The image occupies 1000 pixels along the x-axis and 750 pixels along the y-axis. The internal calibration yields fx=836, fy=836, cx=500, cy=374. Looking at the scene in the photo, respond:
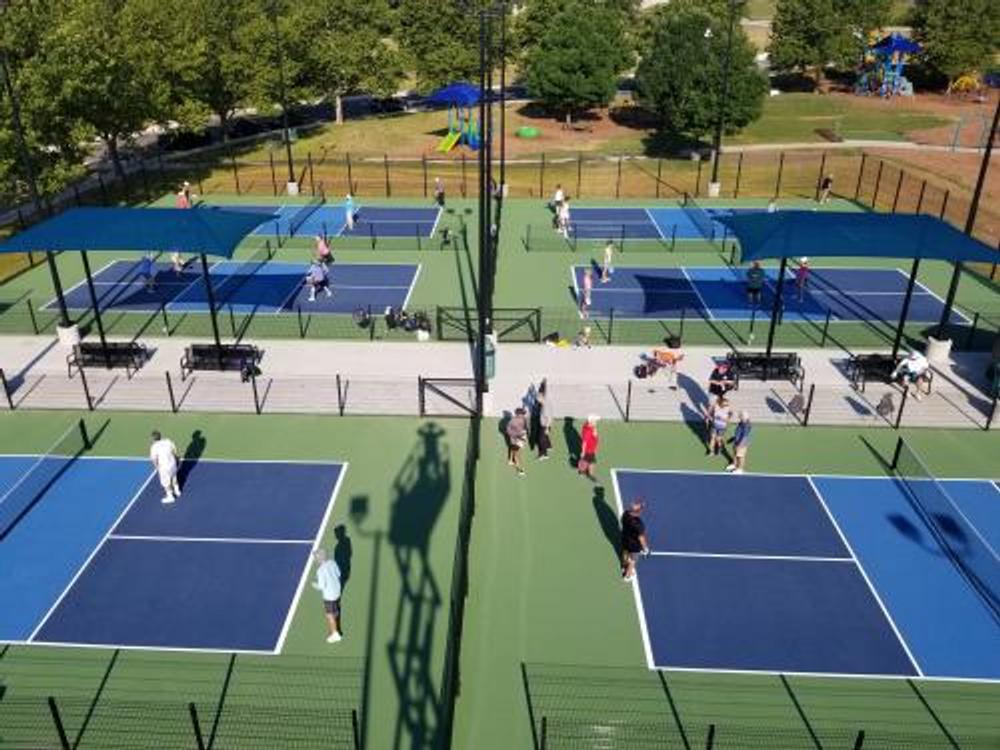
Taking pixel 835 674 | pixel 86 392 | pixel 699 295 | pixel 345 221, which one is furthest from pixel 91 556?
pixel 345 221

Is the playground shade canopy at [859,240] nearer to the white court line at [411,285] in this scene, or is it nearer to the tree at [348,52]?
the white court line at [411,285]

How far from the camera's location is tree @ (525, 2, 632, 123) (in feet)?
197

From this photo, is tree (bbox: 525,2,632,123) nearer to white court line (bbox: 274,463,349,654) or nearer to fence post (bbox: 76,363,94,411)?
fence post (bbox: 76,363,94,411)

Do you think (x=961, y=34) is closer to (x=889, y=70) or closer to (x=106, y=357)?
(x=889, y=70)

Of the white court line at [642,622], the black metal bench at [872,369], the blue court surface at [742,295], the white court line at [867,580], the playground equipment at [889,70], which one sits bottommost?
the white court line at [867,580]

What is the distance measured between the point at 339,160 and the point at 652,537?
4210 centimetres

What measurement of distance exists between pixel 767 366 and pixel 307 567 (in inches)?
509

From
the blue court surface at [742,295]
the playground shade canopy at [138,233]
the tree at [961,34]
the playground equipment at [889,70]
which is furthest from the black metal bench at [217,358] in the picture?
the tree at [961,34]

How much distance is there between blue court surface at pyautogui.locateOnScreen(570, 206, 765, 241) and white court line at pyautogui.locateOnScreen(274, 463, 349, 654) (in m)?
19.9

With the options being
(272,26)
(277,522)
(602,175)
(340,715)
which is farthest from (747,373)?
(272,26)

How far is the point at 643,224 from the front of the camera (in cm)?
3725

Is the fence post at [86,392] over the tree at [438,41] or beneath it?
beneath

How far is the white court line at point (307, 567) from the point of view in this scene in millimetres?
13359

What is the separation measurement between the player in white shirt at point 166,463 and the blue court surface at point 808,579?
8881mm
